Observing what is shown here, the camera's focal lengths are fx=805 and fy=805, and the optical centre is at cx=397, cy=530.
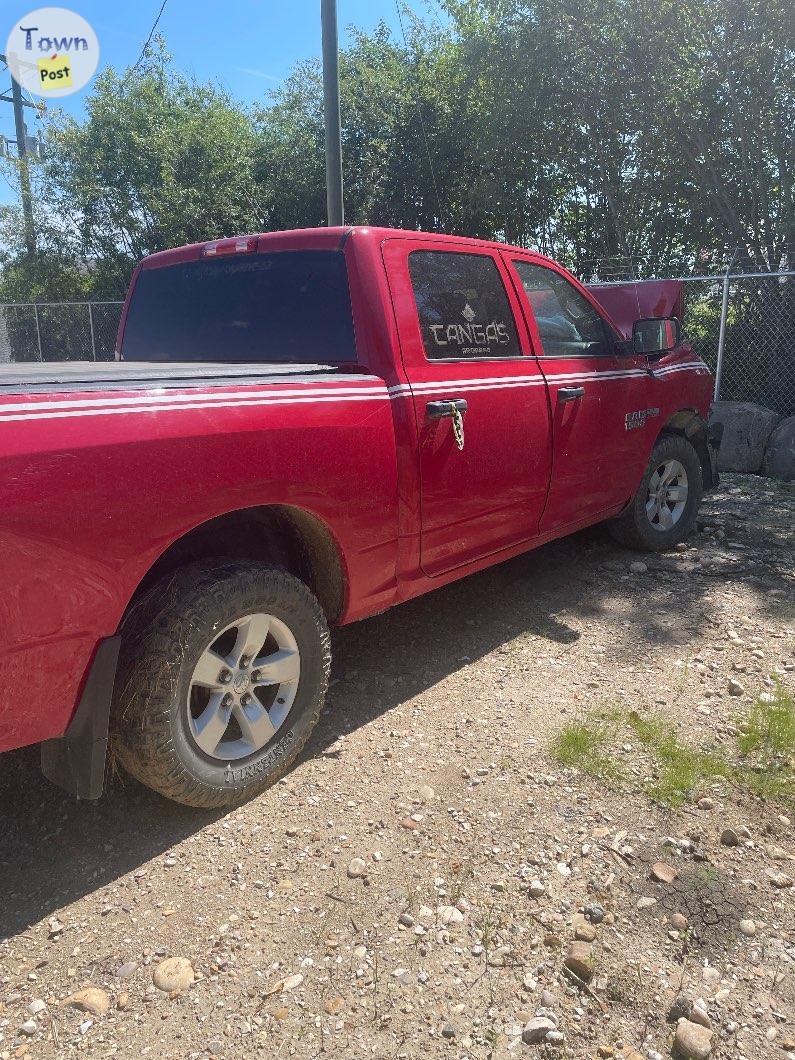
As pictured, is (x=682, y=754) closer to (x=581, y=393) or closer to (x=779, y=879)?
(x=779, y=879)

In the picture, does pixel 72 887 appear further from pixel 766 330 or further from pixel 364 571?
pixel 766 330

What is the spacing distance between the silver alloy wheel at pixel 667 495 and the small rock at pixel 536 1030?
3713mm

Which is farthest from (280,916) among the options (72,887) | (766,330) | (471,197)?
(471,197)

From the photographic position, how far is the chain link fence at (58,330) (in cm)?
1567

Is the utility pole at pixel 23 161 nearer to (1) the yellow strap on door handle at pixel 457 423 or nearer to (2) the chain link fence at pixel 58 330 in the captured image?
(2) the chain link fence at pixel 58 330

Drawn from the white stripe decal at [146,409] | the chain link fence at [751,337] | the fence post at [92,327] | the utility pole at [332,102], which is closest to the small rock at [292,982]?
the white stripe decal at [146,409]

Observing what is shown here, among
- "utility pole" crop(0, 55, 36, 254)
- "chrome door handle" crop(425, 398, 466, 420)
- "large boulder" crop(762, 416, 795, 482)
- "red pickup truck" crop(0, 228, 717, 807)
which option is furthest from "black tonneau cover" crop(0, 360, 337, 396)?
"utility pole" crop(0, 55, 36, 254)

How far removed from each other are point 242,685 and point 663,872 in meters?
1.44

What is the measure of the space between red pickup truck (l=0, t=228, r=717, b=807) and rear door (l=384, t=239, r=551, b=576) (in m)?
0.01

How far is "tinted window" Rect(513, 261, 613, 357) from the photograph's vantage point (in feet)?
13.3

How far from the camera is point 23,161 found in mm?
18281

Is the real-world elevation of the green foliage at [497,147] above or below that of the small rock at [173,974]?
above

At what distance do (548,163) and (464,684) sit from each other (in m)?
11.7

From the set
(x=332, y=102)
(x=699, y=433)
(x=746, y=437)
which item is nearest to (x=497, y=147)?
(x=332, y=102)
